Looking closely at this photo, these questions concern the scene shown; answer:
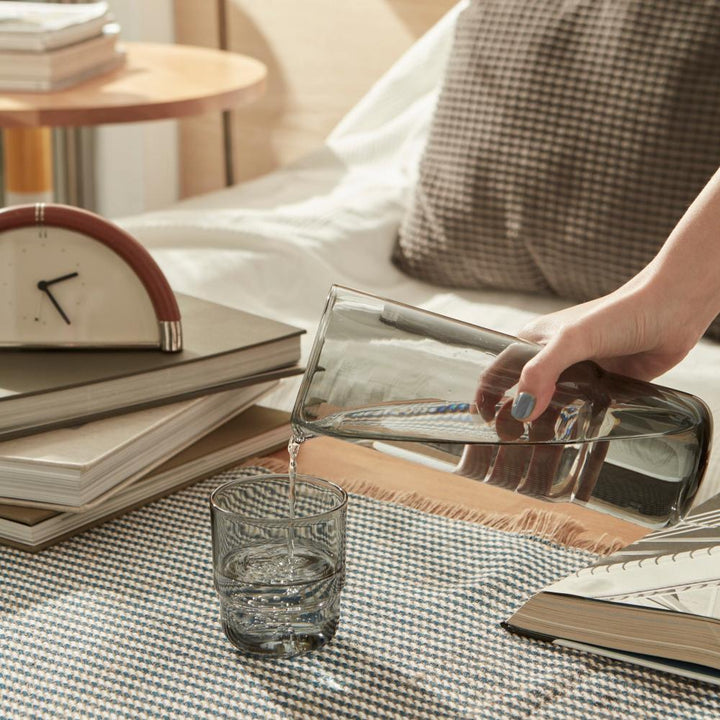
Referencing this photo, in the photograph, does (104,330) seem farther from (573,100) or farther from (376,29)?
(376,29)

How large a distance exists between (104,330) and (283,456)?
17cm

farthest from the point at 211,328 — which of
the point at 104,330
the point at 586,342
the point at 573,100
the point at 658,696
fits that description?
the point at 573,100

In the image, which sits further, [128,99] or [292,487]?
[128,99]

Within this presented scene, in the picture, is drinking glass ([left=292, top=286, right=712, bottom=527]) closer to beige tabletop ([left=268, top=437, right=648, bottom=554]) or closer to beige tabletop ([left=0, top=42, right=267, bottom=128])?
beige tabletop ([left=268, top=437, right=648, bottom=554])

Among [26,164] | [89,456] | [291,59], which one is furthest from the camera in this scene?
[291,59]

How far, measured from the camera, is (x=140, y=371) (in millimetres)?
740

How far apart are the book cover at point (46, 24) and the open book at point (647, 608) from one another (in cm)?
127

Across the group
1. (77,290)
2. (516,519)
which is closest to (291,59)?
(77,290)

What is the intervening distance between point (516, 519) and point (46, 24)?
3.90ft

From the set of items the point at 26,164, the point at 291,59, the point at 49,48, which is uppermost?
the point at 49,48

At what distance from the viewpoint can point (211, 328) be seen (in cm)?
83

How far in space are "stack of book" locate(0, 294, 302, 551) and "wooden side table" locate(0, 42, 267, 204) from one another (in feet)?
2.23

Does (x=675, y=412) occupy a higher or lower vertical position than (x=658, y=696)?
higher

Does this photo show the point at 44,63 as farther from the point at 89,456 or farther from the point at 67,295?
the point at 89,456
